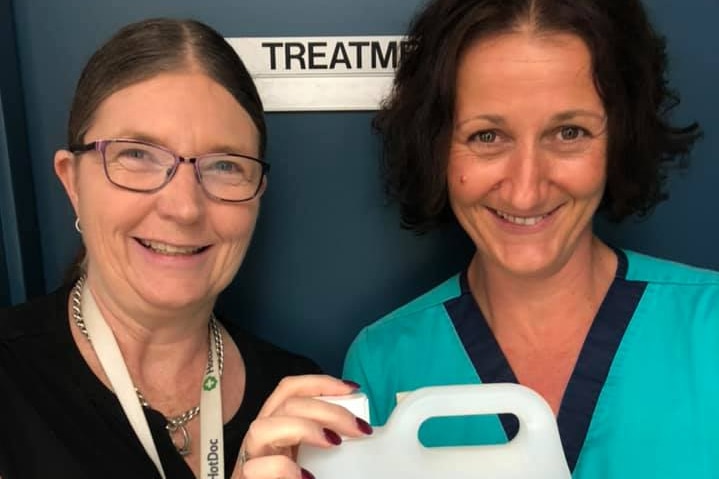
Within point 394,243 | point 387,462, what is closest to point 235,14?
point 394,243

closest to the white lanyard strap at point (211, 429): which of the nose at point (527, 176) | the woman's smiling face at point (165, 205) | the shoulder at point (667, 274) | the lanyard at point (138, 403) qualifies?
Result: the lanyard at point (138, 403)

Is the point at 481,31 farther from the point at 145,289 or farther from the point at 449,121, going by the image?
the point at 145,289

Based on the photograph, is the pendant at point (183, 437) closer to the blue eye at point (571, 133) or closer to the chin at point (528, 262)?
the chin at point (528, 262)

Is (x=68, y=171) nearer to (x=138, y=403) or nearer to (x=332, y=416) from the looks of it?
(x=138, y=403)

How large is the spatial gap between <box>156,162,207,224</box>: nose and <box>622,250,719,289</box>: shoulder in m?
0.60

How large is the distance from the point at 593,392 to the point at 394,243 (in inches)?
18.5

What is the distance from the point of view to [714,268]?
1296 millimetres

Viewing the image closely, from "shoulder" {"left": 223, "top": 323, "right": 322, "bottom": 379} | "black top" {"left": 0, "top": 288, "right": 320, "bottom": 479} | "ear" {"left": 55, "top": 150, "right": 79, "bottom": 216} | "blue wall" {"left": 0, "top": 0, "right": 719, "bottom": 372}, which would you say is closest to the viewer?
"black top" {"left": 0, "top": 288, "right": 320, "bottom": 479}

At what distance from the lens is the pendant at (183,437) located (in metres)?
0.90

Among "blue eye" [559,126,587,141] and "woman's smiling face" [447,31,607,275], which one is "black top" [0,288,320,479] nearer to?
"woman's smiling face" [447,31,607,275]

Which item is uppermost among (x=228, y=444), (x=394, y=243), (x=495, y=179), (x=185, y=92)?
(x=185, y=92)

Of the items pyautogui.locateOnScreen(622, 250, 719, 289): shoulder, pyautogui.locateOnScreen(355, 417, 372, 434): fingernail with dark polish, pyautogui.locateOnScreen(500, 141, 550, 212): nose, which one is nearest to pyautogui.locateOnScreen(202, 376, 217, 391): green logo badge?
pyautogui.locateOnScreen(355, 417, 372, 434): fingernail with dark polish

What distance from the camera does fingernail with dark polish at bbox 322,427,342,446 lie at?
25.4 inches

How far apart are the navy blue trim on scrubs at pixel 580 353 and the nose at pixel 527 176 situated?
21 cm
